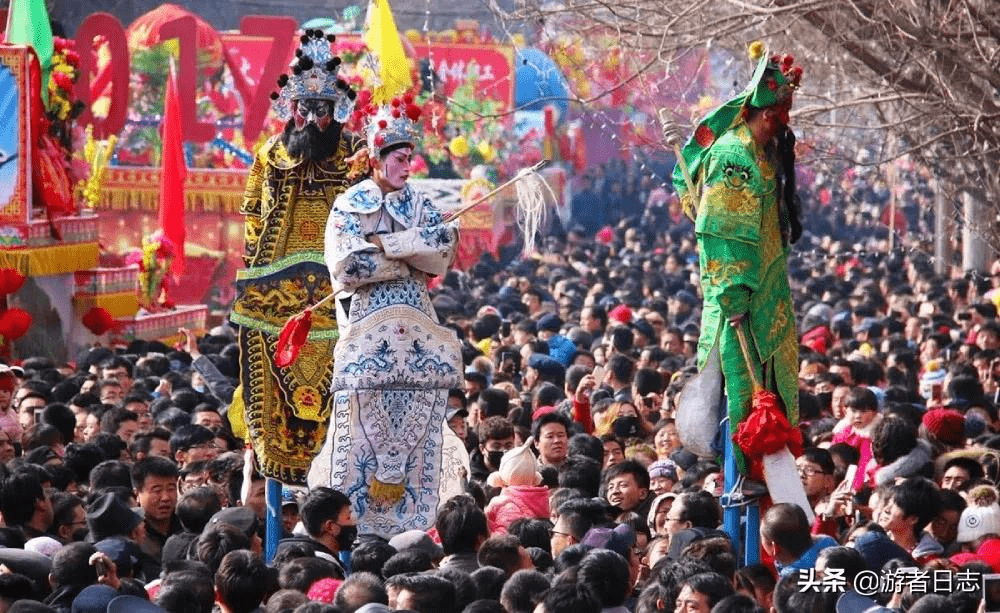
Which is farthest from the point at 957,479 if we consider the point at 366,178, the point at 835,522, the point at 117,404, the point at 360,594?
the point at 117,404

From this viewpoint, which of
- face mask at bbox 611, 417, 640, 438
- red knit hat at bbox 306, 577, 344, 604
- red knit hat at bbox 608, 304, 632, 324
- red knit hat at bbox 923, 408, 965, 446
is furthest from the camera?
red knit hat at bbox 608, 304, 632, 324

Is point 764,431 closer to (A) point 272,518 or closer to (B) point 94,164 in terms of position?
(A) point 272,518

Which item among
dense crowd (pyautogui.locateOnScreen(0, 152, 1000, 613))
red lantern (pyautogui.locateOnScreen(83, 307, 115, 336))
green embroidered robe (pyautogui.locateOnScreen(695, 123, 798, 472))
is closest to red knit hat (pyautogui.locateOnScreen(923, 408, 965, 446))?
dense crowd (pyautogui.locateOnScreen(0, 152, 1000, 613))

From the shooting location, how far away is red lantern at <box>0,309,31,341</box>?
1583 centimetres

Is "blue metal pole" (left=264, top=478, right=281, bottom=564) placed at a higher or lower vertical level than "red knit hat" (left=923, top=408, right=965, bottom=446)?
lower

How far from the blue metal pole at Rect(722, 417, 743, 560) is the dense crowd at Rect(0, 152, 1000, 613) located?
103mm

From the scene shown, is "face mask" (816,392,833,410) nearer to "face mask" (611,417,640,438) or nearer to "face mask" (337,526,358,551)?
"face mask" (611,417,640,438)

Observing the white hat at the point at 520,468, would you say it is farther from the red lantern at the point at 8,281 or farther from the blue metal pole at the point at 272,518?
the red lantern at the point at 8,281

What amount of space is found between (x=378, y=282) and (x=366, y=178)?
0.59m

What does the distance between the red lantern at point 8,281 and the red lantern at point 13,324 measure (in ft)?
0.54

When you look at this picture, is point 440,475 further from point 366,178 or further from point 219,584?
point 219,584

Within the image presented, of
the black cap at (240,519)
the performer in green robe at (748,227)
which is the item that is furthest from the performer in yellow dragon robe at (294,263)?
the performer in green robe at (748,227)

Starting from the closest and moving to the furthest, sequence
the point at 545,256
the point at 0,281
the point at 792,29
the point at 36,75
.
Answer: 1. the point at 792,29
2. the point at 0,281
3. the point at 36,75
4. the point at 545,256

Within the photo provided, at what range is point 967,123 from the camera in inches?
470
